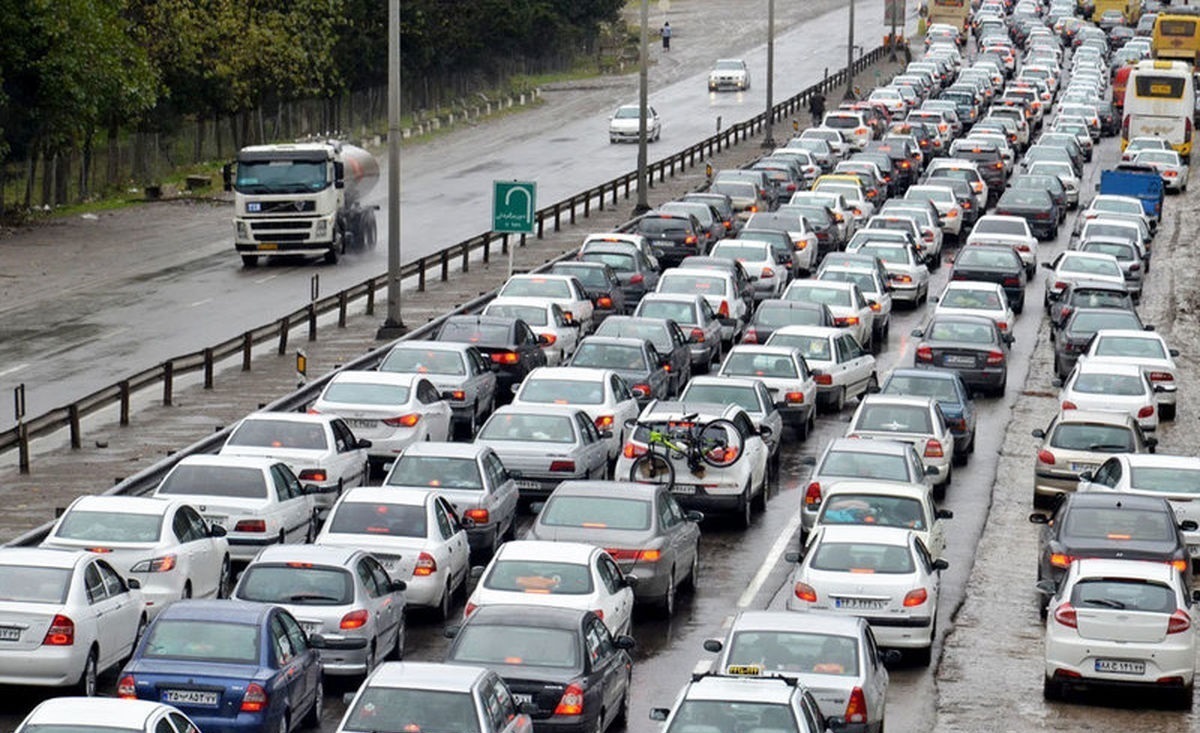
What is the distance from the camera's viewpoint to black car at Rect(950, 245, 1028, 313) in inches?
1978

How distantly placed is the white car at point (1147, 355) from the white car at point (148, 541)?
59.8ft

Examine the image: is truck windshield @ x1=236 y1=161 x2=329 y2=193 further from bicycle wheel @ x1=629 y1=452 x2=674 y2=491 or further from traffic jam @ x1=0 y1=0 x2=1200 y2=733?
bicycle wheel @ x1=629 y1=452 x2=674 y2=491

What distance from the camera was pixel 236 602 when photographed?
21.4 meters

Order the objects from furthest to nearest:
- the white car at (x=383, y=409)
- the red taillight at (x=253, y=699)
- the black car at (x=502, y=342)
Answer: the black car at (x=502, y=342)
the white car at (x=383, y=409)
the red taillight at (x=253, y=699)

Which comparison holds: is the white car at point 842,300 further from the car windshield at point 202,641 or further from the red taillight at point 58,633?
the car windshield at point 202,641

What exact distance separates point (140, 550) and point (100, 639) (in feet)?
6.97

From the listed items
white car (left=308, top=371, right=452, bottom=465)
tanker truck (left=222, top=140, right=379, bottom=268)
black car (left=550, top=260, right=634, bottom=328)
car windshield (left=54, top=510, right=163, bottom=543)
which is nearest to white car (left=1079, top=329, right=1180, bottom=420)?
black car (left=550, top=260, right=634, bottom=328)

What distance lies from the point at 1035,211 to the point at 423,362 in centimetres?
2877

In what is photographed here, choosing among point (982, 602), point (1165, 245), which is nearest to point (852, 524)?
point (982, 602)

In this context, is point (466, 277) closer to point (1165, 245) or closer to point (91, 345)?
point (91, 345)

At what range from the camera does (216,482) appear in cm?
2739

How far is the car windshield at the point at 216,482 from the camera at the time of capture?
2728 cm

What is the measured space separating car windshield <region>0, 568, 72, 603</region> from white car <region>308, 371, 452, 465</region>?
1014cm

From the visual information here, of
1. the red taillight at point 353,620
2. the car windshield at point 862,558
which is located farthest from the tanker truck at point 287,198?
the red taillight at point 353,620
